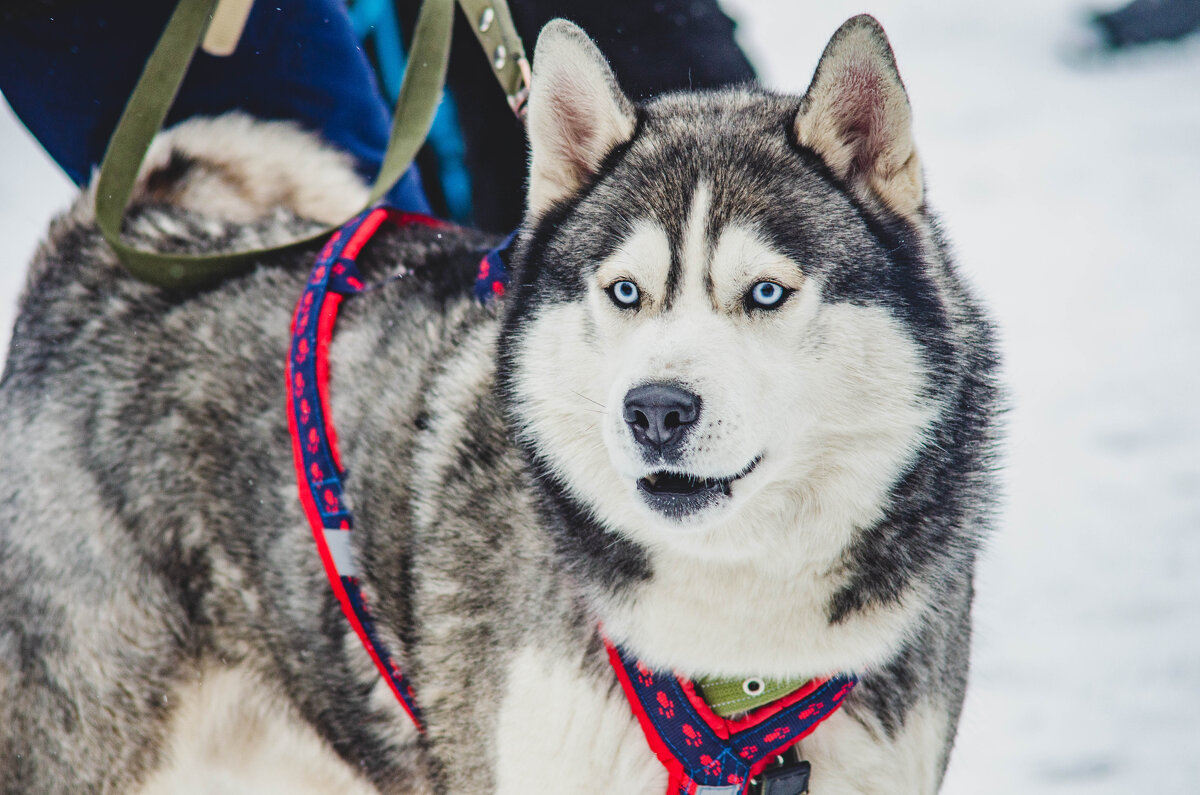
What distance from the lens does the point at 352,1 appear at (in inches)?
160

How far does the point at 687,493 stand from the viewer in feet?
5.28

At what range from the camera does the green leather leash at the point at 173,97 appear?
227cm

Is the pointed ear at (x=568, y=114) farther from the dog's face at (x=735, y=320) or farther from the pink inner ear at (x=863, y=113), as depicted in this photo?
the pink inner ear at (x=863, y=113)

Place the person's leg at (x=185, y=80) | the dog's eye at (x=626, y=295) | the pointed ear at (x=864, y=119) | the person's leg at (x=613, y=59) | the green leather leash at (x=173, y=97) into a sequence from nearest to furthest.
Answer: the pointed ear at (x=864, y=119), the dog's eye at (x=626, y=295), the green leather leash at (x=173, y=97), the person's leg at (x=185, y=80), the person's leg at (x=613, y=59)

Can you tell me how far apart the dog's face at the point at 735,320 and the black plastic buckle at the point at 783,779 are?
1.22ft

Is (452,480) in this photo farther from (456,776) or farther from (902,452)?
(902,452)

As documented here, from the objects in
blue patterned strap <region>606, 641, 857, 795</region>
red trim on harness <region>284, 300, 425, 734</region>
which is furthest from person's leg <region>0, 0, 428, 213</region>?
blue patterned strap <region>606, 641, 857, 795</region>

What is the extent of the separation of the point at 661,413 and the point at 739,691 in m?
0.55

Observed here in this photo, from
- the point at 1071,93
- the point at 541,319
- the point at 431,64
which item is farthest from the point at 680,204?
the point at 1071,93

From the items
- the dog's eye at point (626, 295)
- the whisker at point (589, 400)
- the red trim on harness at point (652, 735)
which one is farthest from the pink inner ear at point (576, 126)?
the red trim on harness at point (652, 735)

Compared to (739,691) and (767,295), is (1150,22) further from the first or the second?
(739,691)

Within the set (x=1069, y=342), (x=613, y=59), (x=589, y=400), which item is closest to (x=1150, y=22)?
(x=1069, y=342)

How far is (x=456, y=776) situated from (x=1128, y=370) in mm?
4191

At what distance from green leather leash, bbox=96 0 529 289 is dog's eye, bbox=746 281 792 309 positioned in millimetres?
987
